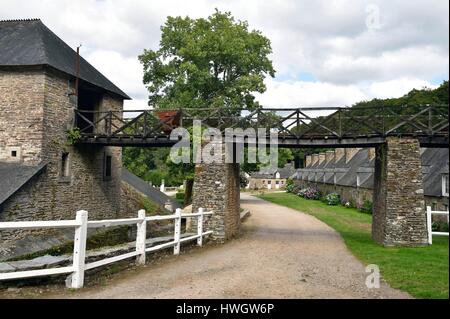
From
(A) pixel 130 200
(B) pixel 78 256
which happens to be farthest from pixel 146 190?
(B) pixel 78 256

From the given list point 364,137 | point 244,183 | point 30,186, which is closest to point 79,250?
point 30,186

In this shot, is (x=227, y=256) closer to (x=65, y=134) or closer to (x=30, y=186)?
(x=30, y=186)

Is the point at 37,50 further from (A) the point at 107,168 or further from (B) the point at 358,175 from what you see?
(B) the point at 358,175

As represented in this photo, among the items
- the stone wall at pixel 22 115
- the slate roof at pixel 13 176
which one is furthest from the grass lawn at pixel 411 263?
the stone wall at pixel 22 115

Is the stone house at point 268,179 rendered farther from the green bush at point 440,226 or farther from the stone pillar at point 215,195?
the stone pillar at point 215,195

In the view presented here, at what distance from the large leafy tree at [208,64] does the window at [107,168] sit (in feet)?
21.0

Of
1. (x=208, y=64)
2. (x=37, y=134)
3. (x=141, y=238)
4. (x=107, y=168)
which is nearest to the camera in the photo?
(x=141, y=238)

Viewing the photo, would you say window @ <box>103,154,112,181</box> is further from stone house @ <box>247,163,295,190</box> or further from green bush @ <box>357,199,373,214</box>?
stone house @ <box>247,163,295,190</box>

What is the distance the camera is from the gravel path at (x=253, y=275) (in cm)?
646

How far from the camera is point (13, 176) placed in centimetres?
1434

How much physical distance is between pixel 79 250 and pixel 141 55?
24048 mm

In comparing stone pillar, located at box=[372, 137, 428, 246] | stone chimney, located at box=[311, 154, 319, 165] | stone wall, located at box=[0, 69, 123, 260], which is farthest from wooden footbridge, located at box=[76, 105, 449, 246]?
stone chimney, located at box=[311, 154, 319, 165]

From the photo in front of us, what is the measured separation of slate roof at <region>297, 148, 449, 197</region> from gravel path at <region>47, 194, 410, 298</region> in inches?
339

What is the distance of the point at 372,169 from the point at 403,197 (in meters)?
17.1
